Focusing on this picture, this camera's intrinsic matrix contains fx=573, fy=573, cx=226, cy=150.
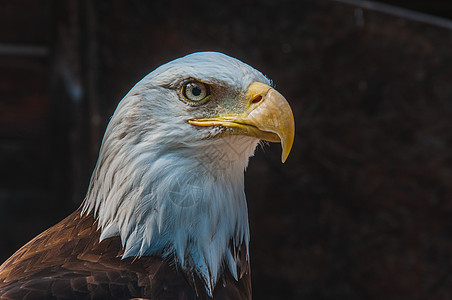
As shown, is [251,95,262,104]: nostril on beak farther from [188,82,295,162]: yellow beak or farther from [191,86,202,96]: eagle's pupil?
[191,86,202,96]: eagle's pupil

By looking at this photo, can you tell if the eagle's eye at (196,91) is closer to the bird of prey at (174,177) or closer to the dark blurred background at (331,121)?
the bird of prey at (174,177)

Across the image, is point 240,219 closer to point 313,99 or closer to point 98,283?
point 98,283

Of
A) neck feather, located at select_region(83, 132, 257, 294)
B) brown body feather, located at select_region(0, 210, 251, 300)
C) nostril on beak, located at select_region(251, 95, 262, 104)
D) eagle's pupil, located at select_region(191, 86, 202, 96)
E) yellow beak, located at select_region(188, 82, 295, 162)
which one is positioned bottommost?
brown body feather, located at select_region(0, 210, 251, 300)

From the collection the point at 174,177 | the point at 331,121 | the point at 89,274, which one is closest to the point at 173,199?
the point at 174,177

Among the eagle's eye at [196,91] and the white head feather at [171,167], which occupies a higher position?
the eagle's eye at [196,91]

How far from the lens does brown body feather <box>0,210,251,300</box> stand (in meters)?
1.27

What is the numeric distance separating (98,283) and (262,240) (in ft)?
5.16

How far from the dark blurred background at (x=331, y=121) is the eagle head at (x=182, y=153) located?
1202 mm

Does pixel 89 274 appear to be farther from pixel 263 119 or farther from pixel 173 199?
pixel 263 119

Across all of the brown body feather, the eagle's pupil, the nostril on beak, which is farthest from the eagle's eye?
the brown body feather

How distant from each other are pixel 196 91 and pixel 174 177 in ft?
0.72

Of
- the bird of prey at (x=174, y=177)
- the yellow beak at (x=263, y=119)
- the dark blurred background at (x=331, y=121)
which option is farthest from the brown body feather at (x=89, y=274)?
the dark blurred background at (x=331, y=121)

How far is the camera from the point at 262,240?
2.79 metres

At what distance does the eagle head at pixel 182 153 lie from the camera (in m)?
1.40
